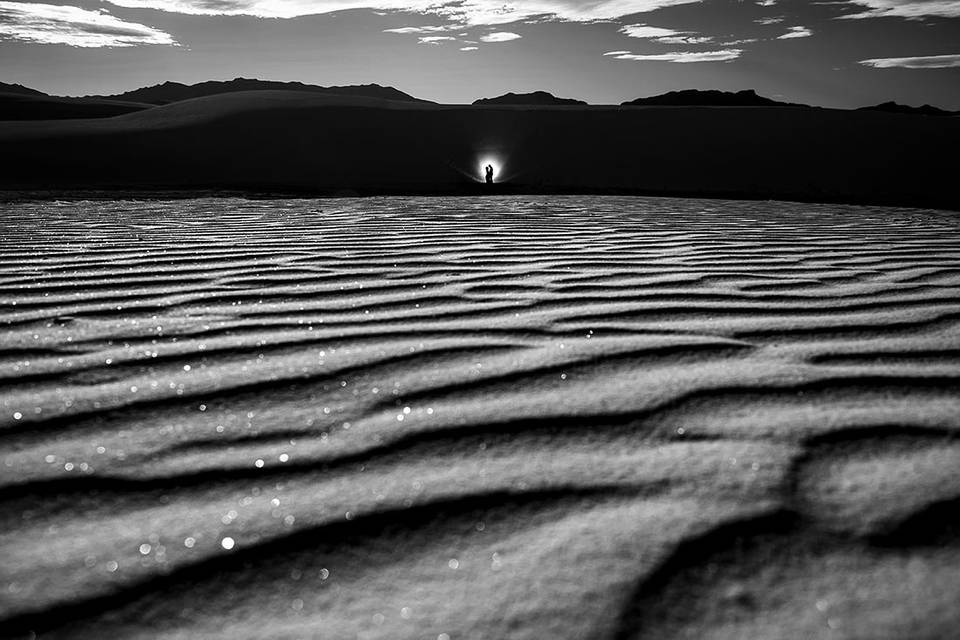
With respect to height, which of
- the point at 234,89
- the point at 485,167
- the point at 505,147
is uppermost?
the point at 234,89

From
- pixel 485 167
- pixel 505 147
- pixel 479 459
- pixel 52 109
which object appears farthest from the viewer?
pixel 52 109

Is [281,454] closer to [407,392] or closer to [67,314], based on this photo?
[407,392]

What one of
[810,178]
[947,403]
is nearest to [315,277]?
[947,403]

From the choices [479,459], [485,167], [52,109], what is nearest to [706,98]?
[52,109]

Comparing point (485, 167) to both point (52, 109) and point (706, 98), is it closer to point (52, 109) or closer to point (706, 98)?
point (52, 109)

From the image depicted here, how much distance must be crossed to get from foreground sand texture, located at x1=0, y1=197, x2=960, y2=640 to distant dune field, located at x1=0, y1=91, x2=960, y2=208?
1223 centimetres

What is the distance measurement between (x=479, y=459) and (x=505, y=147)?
17757 millimetres

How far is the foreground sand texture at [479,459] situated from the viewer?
788mm

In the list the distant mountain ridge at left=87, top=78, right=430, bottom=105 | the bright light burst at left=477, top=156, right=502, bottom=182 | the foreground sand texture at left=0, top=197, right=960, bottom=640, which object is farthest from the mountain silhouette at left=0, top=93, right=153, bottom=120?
the distant mountain ridge at left=87, top=78, right=430, bottom=105

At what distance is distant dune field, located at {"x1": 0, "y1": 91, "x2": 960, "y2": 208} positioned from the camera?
15.3m

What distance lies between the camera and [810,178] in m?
16.1

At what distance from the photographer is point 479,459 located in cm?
110

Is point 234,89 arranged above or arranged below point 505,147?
above

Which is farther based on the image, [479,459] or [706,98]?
[706,98]
